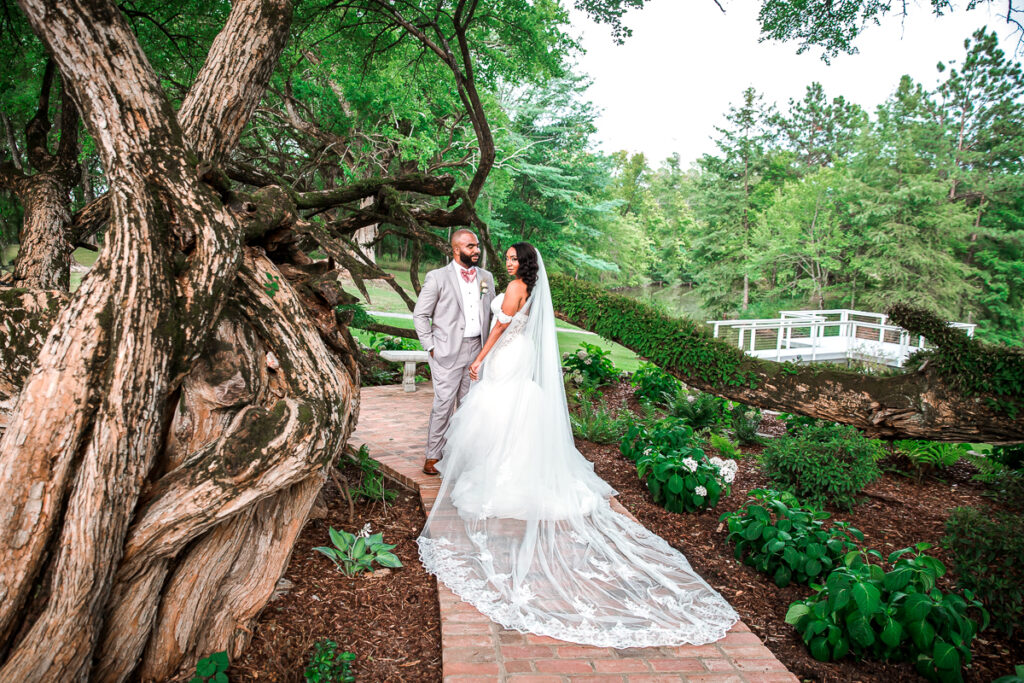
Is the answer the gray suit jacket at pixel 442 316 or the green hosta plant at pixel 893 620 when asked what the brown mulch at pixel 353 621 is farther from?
the green hosta plant at pixel 893 620

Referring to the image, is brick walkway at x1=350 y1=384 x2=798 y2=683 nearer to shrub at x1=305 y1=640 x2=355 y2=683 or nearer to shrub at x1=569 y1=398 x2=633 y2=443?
shrub at x1=305 y1=640 x2=355 y2=683

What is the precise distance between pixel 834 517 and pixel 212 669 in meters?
4.59

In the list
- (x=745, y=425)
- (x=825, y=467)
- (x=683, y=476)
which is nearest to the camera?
(x=683, y=476)

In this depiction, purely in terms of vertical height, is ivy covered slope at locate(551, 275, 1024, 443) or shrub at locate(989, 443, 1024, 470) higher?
ivy covered slope at locate(551, 275, 1024, 443)

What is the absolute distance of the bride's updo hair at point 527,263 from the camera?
15.6ft

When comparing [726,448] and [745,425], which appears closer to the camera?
[726,448]

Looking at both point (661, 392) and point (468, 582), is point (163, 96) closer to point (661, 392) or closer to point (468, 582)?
point (468, 582)

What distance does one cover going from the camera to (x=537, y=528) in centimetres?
397

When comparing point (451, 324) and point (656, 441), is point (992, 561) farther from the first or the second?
point (451, 324)

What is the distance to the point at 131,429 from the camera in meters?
2.40

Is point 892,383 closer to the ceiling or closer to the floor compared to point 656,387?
closer to the ceiling

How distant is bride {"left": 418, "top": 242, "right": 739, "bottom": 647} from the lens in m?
3.20

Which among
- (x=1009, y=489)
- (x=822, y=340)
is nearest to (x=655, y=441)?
(x=1009, y=489)

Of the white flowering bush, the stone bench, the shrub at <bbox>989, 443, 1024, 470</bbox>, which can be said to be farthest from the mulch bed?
the stone bench
